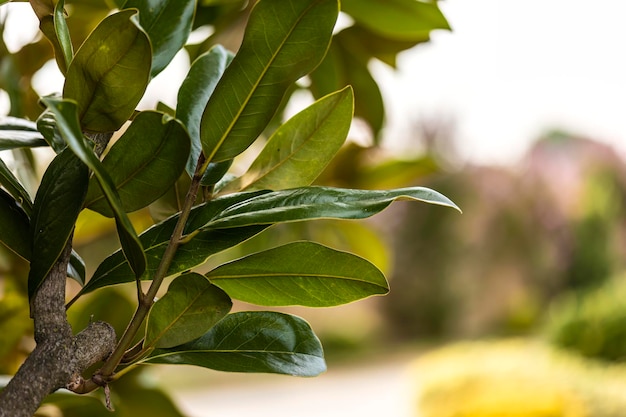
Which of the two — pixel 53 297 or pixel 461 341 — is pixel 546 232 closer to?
pixel 461 341

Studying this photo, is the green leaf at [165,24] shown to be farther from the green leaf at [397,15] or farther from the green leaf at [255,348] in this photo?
the green leaf at [397,15]

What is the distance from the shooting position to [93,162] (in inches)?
8.4

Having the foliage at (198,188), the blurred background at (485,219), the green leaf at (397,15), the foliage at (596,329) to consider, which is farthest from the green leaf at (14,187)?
the blurred background at (485,219)

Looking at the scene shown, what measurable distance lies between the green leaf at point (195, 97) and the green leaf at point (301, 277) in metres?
0.05

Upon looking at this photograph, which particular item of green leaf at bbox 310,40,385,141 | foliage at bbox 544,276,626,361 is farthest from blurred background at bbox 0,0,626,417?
green leaf at bbox 310,40,385,141

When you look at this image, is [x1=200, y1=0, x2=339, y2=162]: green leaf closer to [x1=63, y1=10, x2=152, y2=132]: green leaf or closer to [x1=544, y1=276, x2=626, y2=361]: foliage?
[x1=63, y1=10, x2=152, y2=132]: green leaf

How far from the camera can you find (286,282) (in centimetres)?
30

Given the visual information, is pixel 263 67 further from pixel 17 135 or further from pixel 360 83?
pixel 360 83

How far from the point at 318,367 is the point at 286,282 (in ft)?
0.13

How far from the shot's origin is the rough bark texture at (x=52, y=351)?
8.8 inches

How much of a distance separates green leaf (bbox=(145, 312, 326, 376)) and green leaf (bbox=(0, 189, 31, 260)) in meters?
0.07

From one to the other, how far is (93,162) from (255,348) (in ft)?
0.40

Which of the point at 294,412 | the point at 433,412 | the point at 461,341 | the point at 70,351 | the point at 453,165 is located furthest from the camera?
the point at 461,341

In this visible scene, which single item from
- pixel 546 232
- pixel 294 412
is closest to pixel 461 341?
pixel 546 232
